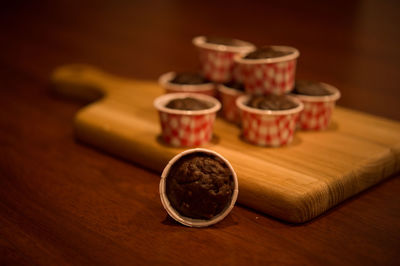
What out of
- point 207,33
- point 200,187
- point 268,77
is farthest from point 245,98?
point 207,33

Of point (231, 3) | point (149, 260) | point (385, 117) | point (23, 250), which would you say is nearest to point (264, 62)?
point (385, 117)

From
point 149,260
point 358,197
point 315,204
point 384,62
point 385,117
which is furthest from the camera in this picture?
point 384,62

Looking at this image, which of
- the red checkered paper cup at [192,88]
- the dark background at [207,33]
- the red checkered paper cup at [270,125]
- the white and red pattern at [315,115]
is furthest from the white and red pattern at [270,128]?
the dark background at [207,33]

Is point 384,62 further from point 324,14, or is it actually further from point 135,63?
point 135,63

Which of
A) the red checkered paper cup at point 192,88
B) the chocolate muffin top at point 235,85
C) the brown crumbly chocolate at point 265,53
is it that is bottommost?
the red checkered paper cup at point 192,88

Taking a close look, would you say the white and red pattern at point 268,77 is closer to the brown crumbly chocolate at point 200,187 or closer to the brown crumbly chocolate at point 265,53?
the brown crumbly chocolate at point 265,53

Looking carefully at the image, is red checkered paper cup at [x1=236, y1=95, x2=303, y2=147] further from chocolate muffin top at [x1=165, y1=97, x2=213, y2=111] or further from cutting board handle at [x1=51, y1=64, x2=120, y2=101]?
cutting board handle at [x1=51, y1=64, x2=120, y2=101]
